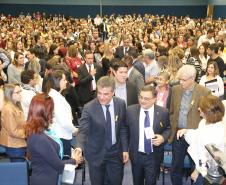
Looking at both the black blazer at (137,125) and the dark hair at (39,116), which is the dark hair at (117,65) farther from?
the dark hair at (39,116)

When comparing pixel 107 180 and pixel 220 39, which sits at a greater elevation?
pixel 220 39

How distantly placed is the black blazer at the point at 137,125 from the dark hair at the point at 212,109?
492 millimetres

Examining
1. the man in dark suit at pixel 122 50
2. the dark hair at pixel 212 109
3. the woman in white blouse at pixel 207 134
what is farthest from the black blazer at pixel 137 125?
the man in dark suit at pixel 122 50

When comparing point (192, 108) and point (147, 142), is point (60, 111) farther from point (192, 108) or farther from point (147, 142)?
point (192, 108)

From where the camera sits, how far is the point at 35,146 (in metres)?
3.60

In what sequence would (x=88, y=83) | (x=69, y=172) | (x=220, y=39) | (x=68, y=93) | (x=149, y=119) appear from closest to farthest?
(x=69, y=172) → (x=149, y=119) → (x=68, y=93) → (x=88, y=83) → (x=220, y=39)

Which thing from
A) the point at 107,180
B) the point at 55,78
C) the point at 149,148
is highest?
the point at 55,78

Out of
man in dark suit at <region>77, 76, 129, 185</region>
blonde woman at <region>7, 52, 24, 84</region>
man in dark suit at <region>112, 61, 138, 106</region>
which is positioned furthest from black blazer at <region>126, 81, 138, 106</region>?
blonde woman at <region>7, 52, 24, 84</region>

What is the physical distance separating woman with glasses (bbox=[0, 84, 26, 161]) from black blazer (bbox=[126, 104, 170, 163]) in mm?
1474

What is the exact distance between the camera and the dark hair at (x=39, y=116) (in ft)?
12.0

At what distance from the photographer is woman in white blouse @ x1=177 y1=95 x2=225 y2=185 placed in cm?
379

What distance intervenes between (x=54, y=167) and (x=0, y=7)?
30022mm

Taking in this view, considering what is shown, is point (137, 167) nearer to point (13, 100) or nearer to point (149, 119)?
point (149, 119)

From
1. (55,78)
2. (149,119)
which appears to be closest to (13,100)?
(55,78)
